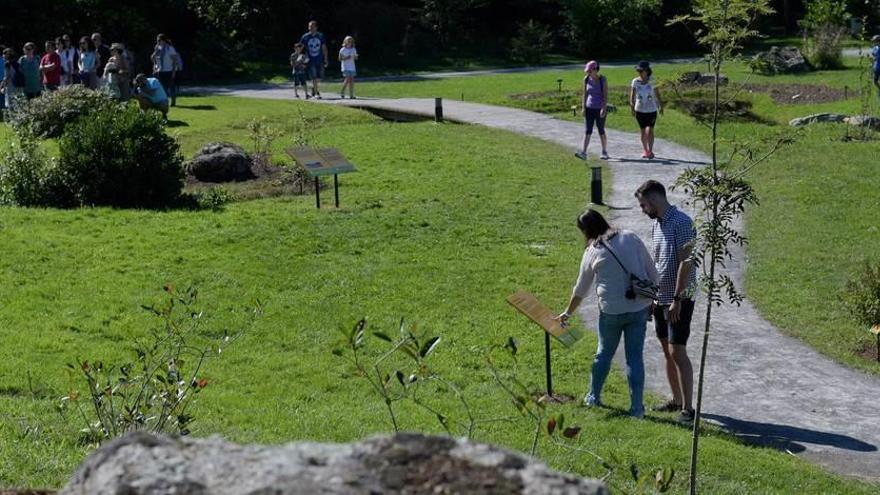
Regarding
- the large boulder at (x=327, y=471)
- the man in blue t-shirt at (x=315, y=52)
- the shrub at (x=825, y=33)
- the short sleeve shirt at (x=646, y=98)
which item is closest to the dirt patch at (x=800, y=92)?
the shrub at (x=825, y=33)

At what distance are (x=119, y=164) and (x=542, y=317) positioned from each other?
10.0 m

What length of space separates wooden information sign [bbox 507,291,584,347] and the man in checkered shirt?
792mm

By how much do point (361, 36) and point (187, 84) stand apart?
8618 mm

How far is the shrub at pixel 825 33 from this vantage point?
132 feet

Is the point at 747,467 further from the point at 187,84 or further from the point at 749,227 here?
the point at 187,84

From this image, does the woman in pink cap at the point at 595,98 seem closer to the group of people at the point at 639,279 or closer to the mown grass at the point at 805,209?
the mown grass at the point at 805,209

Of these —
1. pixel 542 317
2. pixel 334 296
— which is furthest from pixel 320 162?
pixel 542 317

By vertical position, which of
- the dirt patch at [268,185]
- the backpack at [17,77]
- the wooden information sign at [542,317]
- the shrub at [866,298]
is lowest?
the shrub at [866,298]

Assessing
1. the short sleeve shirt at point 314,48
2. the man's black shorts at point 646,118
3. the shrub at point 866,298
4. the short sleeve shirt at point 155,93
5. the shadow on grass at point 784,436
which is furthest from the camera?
the short sleeve shirt at point 314,48

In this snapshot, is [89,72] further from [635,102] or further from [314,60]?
[635,102]

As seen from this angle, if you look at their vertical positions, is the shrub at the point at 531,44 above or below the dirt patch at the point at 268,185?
above

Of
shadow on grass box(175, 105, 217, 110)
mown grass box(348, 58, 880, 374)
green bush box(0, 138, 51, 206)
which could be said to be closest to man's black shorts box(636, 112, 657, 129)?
mown grass box(348, 58, 880, 374)

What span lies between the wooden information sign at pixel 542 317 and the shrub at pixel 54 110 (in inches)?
618

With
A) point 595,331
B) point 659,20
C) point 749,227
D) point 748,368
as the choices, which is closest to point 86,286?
point 595,331
